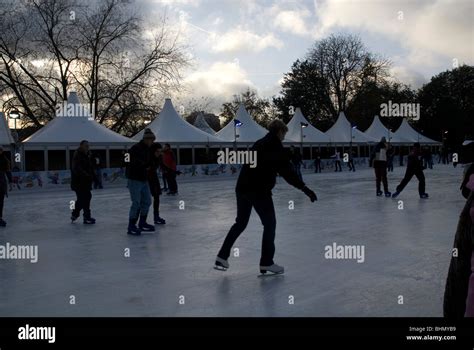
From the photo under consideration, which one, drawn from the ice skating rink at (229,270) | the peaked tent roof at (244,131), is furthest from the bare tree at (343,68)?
the ice skating rink at (229,270)

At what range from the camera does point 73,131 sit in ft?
73.3

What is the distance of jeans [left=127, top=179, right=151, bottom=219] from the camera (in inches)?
280

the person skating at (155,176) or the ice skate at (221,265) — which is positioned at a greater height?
the person skating at (155,176)

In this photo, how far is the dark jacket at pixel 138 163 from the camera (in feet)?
23.2

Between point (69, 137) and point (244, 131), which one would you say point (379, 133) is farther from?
point (69, 137)

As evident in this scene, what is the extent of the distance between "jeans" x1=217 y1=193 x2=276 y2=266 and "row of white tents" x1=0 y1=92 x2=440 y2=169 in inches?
733

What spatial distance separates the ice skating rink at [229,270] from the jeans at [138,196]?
0.42 metres

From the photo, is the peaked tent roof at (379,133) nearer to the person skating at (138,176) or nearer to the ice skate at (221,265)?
the person skating at (138,176)

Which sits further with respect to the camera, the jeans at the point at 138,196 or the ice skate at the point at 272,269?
the jeans at the point at 138,196
